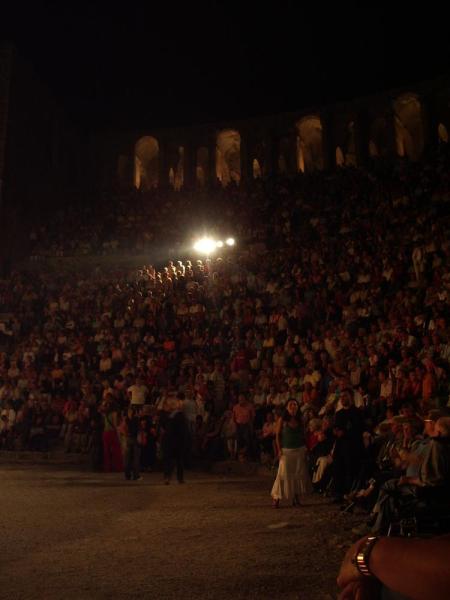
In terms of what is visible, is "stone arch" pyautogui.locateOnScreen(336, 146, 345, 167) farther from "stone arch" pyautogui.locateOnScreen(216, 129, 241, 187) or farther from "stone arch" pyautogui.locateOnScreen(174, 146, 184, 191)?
"stone arch" pyautogui.locateOnScreen(174, 146, 184, 191)

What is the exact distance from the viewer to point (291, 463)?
894 centimetres

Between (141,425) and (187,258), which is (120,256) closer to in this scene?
(187,258)

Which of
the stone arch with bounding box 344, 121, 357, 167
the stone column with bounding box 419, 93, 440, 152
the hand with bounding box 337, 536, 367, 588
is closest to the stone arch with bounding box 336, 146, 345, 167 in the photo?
the stone arch with bounding box 344, 121, 357, 167

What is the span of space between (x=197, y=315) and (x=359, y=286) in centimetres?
505

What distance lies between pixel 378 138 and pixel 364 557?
1600 inches

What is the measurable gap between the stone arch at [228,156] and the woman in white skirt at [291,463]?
34237 mm

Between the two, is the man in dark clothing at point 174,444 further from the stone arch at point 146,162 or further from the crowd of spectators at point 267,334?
the stone arch at point 146,162

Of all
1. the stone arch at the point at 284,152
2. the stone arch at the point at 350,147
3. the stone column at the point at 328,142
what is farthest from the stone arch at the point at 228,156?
the stone arch at the point at 350,147

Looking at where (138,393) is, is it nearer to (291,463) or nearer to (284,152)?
(291,463)

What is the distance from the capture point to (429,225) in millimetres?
18531

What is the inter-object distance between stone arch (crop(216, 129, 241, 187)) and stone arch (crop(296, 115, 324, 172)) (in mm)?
4362

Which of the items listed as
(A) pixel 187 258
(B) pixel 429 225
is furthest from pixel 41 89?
(B) pixel 429 225

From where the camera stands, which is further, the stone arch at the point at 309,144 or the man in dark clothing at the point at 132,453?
the stone arch at the point at 309,144

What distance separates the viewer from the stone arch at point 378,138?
38562 mm
